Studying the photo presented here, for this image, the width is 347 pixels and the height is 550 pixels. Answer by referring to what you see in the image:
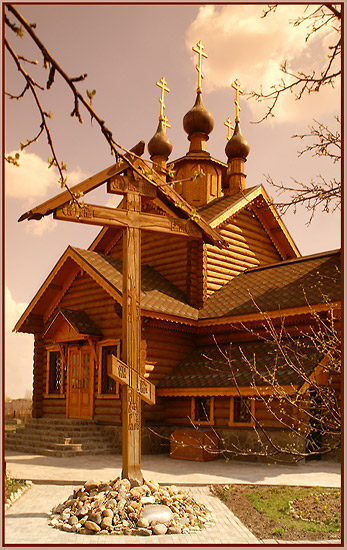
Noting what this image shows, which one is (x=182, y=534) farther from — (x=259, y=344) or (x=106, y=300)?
(x=106, y=300)

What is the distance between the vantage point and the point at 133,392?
8.44m

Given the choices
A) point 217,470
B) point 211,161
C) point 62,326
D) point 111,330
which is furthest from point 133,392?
point 211,161

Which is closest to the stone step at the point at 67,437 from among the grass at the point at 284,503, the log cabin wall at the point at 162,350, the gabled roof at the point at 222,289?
the log cabin wall at the point at 162,350

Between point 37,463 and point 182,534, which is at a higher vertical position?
point 182,534

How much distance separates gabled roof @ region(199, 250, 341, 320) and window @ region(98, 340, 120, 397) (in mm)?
2627

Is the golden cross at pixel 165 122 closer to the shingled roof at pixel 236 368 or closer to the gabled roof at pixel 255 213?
the gabled roof at pixel 255 213

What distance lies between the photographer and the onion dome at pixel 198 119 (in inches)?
857

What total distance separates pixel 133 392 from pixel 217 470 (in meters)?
4.90

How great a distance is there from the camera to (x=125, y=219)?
9.00 metres

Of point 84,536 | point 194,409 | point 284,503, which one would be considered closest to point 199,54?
point 194,409

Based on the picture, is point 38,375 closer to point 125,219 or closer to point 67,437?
point 67,437

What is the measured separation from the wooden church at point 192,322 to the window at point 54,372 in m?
0.04

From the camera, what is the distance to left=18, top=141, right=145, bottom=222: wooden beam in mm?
8141

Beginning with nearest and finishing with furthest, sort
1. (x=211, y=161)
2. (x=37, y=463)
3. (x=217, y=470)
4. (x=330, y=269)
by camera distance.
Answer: (x=217, y=470), (x=37, y=463), (x=330, y=269), (x=211, y=161)
